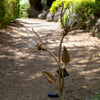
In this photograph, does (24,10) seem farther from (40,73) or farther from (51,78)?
(51,78)

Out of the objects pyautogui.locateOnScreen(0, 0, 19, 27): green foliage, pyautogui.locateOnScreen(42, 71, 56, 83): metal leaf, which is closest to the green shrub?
pyautogui.locateOnScreen(0, 0, 19, 27): green foliage

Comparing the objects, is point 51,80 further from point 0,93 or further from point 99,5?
point 99,5

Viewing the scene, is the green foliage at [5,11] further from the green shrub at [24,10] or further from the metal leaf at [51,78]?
the green shrub at [24,10]

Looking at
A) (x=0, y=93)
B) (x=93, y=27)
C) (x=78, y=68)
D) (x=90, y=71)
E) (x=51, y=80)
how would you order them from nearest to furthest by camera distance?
(x=51, y=80) → (x=0, y=93) → (x=90, y=71) → (x=78, y=68) → (x=93, y=27)

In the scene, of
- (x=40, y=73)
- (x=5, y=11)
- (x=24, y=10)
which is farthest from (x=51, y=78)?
(x=24, y=10)

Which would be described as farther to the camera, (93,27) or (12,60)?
(93,27)

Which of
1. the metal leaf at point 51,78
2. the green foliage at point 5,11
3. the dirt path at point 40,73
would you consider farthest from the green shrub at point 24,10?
the metal leaf at point 51,78

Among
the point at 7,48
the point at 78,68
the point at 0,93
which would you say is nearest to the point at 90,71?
the point at 78,68

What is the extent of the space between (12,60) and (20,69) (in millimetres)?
786

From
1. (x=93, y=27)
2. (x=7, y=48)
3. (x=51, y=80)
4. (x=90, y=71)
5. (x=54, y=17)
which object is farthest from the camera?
(x=54, y=17)

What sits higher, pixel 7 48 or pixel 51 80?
pixel 51 80

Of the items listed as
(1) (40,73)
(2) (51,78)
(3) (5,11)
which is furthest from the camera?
(3) (5,11)

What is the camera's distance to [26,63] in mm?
4793

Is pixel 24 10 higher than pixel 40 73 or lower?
lower
